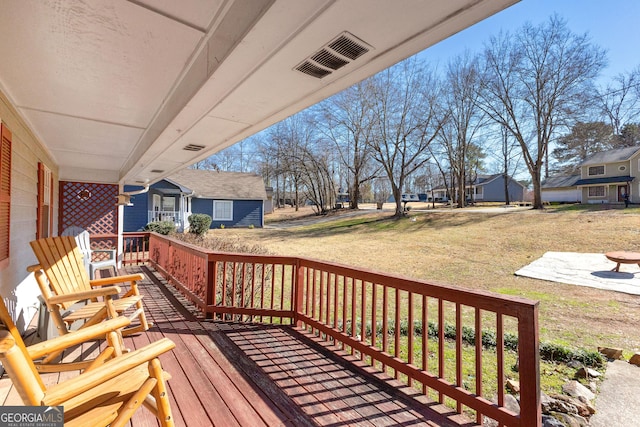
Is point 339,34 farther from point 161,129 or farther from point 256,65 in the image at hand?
point 161,129

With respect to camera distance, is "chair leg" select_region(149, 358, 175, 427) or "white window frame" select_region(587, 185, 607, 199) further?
"white window frame" select_region(587, 185, 607, 199)

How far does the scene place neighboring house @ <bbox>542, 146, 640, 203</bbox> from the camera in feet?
69.4

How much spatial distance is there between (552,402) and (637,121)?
32260 mm

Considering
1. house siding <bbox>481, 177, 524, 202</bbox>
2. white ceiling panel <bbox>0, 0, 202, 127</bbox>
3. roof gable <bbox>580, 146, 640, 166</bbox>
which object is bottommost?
white ceiling panel <bbox>0, 0, 202, 127</bbox>

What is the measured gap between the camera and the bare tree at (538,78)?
16.8m

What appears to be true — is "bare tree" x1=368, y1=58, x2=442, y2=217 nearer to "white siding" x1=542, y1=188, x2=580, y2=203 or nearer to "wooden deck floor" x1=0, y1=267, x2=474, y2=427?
"white siding" x1=542, y1=188, x2=580, y2=203

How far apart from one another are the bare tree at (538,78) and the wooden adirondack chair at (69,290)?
22227 mm

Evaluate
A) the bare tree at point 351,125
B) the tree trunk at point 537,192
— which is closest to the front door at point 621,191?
the tree trunk at point 537,192

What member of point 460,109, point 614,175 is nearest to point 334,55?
point 460,109

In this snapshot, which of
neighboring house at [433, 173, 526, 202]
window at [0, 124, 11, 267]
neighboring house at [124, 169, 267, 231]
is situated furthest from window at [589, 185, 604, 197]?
window at [0, 124, 11, 267]

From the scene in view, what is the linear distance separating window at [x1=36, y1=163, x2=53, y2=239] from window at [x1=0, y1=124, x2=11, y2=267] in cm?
159

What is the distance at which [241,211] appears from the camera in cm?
2012

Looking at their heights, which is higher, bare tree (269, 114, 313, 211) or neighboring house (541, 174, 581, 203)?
bare tree (269, 114, 313, 211)

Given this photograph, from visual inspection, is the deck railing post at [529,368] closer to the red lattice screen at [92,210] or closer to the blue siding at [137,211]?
the red lattice screen at [92,210]
